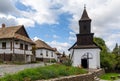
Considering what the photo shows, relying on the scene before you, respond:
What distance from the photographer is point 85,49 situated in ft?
123

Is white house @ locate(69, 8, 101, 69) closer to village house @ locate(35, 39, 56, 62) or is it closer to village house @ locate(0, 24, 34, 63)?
village house @ locate(0, 24, 34, 63)

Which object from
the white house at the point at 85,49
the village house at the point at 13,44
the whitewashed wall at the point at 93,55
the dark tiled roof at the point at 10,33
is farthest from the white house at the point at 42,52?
the whitewashed wall at the point at 93,55

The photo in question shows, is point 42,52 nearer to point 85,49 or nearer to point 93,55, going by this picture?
point 85,49

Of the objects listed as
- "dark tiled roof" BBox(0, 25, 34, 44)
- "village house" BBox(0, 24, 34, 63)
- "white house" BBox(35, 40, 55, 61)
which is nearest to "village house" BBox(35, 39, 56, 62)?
"white house" BBox(35, 40, 55, 61)

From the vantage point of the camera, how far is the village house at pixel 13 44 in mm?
36062

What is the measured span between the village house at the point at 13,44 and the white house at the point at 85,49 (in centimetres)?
864

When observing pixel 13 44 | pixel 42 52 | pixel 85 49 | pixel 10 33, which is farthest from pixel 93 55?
pixel 42 52

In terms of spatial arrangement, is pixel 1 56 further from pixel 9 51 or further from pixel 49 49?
pixel 49 49

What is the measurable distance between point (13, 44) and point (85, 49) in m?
11.8

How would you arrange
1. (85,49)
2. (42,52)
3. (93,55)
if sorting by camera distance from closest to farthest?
(93,55) → (85,49) → (42,52)

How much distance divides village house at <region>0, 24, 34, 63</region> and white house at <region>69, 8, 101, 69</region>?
8.64 meters

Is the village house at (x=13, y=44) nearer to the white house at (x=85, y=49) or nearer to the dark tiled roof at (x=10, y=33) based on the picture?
the dark tiled roof at (x=10, y=33)

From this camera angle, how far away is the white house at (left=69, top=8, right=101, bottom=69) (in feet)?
121

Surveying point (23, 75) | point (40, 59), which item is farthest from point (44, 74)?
point (40, 59)
